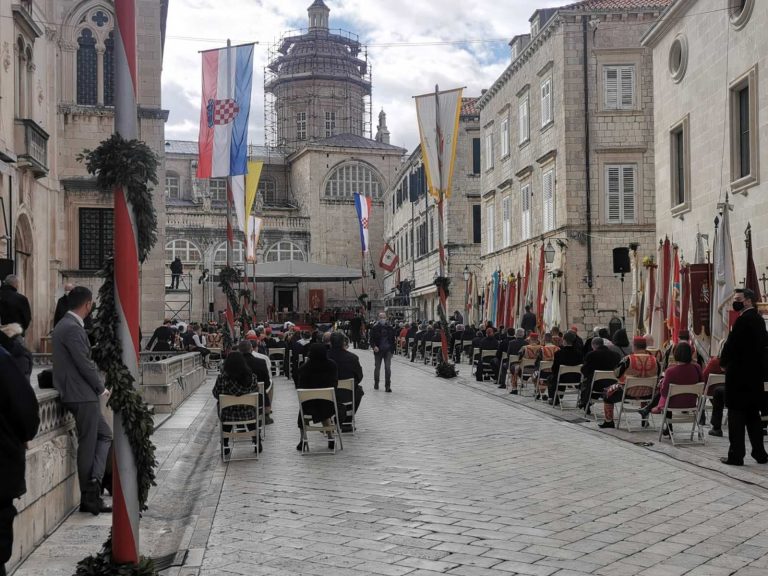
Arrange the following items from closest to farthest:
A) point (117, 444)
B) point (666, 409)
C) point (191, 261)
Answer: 1. point (117, 444)
2. point (666, 409)
3. point (191, 261)

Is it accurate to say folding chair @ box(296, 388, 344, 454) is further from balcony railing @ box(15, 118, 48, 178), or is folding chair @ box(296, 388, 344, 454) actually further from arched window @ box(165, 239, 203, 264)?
arched window @ box(165, 239, 203, 264)

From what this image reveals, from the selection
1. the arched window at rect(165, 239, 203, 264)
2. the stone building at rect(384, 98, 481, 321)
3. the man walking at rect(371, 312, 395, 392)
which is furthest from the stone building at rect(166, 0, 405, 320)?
the man walking at rect(371, 312, 395, 392)

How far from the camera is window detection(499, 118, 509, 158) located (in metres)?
37.8

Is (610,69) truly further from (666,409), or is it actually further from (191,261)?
(191,261)

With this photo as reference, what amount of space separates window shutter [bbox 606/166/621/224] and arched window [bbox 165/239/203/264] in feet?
126

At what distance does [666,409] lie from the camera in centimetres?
1175

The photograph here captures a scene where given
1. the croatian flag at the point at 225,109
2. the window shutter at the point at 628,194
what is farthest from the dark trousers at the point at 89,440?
the window shutter at the point at 628,194

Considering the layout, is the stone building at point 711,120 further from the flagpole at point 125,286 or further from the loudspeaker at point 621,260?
the flagpole at point 125,286

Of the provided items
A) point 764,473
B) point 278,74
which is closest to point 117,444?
point 764,473

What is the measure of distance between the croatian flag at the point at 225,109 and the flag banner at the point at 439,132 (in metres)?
6.91

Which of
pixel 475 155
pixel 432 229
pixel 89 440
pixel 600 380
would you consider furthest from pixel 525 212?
pixel 89 440

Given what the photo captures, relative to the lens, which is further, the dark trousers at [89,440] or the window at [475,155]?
the window at [475,155]

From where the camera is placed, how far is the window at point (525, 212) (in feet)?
113

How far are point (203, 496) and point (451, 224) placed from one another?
37.7 meters
